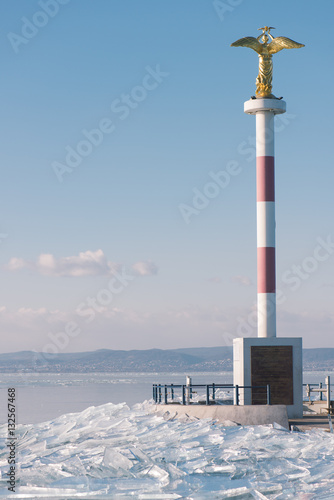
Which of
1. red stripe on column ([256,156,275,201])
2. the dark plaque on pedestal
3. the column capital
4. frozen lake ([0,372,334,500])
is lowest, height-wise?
frozen lake ([0,372,334,500])

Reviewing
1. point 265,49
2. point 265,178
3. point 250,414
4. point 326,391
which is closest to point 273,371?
point 250,414

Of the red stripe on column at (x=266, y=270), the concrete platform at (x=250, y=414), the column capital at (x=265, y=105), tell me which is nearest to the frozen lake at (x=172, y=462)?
the concrete platform at (x=250, y=414)

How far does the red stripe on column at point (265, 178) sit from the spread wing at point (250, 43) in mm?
4911

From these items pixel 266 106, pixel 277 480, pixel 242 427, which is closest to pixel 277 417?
pixel 242 427

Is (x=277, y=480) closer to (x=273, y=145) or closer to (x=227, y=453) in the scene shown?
(x=227, y=453)

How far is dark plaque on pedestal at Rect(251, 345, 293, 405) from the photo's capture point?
32.2m

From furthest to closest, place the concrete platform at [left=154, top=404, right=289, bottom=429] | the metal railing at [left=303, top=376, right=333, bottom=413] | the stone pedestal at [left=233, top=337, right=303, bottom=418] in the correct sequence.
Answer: the metal railing at [left=303, top=376, right=333, bottom=413], the stone pedestal at [left=233, top=337, right=303, bottom=418], the concrete platform at [left=154, top=404, right=289, bottom=429]

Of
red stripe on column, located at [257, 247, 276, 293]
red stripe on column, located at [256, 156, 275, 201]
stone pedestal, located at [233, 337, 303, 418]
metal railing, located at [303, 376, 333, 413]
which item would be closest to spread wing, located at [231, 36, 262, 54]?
red stripe on column, located at [256, 156, 275, 201]

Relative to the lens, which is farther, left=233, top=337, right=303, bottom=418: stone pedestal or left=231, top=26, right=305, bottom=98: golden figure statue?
left=231, top=26, right=305, bottom=98: golden figure statue

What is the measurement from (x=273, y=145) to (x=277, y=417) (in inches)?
470

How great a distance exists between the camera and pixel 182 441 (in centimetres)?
2675

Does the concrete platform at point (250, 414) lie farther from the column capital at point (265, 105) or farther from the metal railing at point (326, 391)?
the column capital at point (265, 105)

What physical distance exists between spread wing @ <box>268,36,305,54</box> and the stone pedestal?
41.9ft

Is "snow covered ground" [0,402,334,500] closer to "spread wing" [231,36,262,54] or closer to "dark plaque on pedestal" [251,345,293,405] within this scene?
"dark plaque on pedestal" [251,345,293,405]
